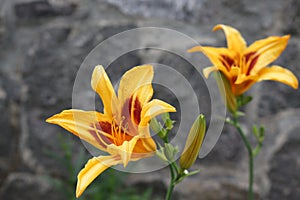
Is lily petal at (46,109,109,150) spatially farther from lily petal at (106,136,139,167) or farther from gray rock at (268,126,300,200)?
gray rock at (268,126,300,200)

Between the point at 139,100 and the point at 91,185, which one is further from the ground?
the point at 139,100

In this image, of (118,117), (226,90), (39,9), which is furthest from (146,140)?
(39,9)

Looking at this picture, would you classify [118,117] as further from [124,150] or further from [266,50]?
[266,50]

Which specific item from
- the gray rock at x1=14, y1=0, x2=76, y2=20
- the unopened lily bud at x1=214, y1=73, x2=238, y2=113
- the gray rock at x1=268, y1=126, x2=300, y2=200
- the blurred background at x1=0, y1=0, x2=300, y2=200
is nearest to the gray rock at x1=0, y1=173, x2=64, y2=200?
the blurred background at x1=0, y1=0, x2=300, y2=200

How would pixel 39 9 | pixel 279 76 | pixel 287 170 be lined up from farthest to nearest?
pixel 39 9 < pixel 287 170 < pixel 279 76

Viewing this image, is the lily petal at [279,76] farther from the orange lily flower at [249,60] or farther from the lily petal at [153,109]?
the lily petal at [153,109]

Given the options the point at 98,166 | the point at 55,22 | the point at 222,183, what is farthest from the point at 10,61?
the point at 98,166

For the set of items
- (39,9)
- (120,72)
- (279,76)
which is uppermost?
(39,9)

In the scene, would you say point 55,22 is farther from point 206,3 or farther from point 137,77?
point 137,77
